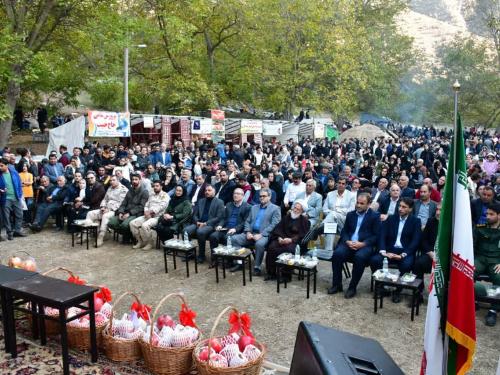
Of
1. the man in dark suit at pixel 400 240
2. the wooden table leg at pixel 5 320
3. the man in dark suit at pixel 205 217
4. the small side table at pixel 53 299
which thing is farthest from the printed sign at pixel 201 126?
the wooden table leg at pixel 5 320

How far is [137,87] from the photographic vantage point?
82.6ft

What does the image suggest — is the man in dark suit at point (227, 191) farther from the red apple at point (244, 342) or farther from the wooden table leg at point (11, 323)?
the red apple at point (244, 342)

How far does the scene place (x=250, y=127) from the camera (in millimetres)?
21922

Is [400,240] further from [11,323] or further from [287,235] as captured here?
[11,323]

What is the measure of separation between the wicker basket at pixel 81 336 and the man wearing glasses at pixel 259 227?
10.5 ft

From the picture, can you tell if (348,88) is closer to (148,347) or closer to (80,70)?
(80,70)

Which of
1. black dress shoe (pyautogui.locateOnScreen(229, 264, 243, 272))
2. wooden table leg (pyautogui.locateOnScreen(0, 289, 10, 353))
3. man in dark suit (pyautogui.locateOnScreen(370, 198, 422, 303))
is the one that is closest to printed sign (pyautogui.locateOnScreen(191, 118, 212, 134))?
black dress shoe (pyautogui.locateOnScreen(229, 264, 243, 272))

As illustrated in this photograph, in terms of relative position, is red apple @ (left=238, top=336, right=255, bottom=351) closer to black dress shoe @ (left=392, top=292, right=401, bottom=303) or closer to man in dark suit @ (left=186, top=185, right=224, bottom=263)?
black dress shoe @ (left=392, top=292, right=401, bottom=303)

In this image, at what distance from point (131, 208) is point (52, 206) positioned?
2180 millimetres

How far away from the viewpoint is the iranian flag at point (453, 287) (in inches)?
118

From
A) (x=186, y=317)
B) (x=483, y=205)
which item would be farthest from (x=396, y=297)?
(x=186, y=317)

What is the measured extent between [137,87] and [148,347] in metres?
22.6

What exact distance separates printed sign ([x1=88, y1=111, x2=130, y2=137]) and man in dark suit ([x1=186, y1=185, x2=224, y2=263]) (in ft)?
25.5

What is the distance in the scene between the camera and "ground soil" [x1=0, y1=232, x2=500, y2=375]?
5.14 metres
